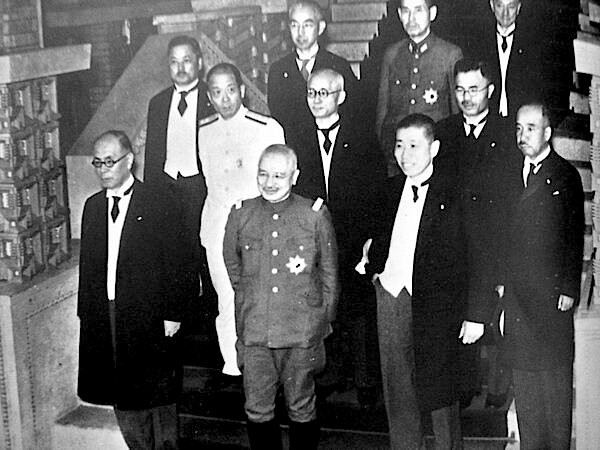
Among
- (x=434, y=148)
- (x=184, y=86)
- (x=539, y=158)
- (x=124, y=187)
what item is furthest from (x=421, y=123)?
(x=124, y=187)

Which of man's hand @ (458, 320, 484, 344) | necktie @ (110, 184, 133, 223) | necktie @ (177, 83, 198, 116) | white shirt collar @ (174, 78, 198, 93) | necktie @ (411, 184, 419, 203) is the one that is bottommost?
man's hand @ (458, 320, 484, 344)

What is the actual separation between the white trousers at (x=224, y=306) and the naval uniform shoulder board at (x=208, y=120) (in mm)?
444

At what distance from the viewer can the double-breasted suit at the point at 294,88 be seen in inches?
139

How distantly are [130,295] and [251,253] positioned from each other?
53 centimetres

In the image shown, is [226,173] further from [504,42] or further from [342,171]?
[504,42]

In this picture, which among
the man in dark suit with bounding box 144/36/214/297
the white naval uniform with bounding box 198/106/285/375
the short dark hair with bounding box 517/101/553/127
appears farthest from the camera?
the man in dark suit with bounding box 144/36/214/297

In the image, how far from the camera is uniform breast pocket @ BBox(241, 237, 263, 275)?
3.51 meters

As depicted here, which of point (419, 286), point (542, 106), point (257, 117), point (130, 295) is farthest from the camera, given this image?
point (130, 295)

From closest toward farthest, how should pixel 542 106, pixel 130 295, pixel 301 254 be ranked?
pixel 542 106, pixel 301 254, pixel 130 295

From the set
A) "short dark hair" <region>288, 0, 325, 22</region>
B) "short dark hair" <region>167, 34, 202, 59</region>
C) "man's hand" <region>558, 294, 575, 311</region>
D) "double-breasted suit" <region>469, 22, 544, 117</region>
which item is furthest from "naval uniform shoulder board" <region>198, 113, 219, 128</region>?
"man's hand" <region>558, 294, 575, 311</region>

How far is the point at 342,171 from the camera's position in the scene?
11.6 ft

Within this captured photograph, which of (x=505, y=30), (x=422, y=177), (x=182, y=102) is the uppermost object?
(x=505, y=30)

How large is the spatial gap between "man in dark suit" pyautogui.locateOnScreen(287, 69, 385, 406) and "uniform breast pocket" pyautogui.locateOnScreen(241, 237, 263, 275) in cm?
24

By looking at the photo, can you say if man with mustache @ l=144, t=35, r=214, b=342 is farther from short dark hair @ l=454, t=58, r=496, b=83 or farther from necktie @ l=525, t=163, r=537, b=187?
necktie @ l=525, t=163, r=537, b=187
